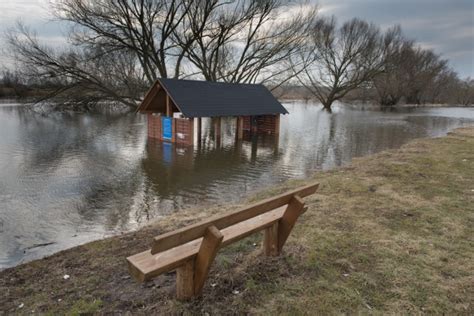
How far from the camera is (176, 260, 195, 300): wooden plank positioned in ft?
9.01

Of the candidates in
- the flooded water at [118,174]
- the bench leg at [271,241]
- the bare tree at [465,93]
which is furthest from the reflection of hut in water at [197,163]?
the bare tree at [465,93]

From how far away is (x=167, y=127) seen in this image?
14391mm

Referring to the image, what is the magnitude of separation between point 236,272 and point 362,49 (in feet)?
144

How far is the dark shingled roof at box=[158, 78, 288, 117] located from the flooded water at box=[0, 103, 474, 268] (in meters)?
1.48

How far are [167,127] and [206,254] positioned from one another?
40.5 feet

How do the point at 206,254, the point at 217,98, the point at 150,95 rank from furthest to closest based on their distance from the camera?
the point at 217,98
the point at 150,95
the point at 206,254

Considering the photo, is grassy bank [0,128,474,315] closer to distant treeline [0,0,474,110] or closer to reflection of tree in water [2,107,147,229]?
reflection of tree in water [2,107,147,229]

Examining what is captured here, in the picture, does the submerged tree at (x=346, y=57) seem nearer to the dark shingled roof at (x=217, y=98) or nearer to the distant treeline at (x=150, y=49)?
the distant treeline at (x=150, y=49)

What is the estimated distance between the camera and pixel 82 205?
6.47 m

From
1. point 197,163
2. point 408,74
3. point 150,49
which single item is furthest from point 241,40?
point 408,74

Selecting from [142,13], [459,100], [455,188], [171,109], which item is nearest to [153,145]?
[171,109]

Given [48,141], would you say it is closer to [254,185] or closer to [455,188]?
[254,185]

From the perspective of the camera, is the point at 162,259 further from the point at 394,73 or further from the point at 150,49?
the point at 394,73

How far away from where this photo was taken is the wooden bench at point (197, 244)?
2.36 metres
